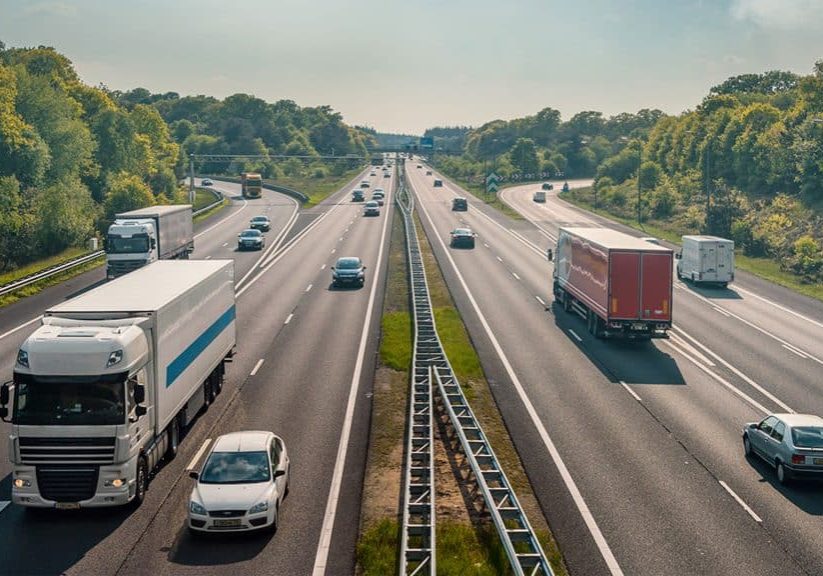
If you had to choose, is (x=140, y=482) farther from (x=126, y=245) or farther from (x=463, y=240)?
Result: (x=463, y=240)

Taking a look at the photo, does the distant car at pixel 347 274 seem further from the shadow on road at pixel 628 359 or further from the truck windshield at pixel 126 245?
the shadow on road at pixel 628 359

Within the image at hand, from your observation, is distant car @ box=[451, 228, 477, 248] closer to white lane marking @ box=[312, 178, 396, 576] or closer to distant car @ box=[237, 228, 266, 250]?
distant car @ box=[237, 228, 266, 250]

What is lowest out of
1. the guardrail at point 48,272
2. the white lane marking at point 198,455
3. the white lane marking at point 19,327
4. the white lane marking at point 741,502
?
the white lane marking at point 741,502

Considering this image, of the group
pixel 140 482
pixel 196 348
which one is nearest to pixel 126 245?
pixel 196 348

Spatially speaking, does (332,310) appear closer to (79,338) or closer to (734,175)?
(79,338)

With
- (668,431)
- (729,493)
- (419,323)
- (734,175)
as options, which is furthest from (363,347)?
(734,175)

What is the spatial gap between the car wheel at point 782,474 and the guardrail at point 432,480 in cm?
714

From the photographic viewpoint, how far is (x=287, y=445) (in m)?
22.7

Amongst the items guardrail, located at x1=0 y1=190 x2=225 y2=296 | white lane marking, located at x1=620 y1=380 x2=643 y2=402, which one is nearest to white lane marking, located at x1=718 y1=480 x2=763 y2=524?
white lane marking, located at x1=620 y1=380 x2=643 y2=402

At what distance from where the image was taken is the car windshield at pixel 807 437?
20.8 meters

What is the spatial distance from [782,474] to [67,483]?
16.6 metres

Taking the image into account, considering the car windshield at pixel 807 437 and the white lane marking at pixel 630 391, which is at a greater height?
the car windshield at pixel 807 437

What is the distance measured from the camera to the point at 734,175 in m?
109

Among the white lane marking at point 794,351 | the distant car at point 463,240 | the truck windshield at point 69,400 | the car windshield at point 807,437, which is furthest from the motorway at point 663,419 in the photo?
the distant car at point 463,240
